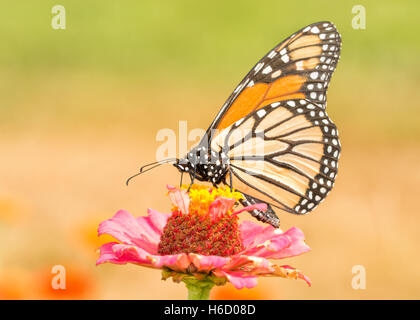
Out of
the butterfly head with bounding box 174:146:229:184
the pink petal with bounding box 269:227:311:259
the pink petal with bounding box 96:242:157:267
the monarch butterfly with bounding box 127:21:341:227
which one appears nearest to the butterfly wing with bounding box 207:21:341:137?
the monarch butterfly with bounding box 127:21:341:227

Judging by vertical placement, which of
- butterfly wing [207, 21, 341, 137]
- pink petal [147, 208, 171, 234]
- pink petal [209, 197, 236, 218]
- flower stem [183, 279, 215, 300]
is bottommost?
flower stem [183, 279, 215, 300]

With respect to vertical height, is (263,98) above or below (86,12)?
below

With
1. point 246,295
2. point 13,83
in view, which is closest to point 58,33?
point 13,83

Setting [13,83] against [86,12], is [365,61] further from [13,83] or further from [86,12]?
[13,83]

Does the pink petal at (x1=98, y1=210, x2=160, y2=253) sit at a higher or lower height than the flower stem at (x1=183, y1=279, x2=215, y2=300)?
higher

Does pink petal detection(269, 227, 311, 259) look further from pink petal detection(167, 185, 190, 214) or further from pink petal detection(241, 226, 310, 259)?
pink petal detection(167, 185, 190, 214)

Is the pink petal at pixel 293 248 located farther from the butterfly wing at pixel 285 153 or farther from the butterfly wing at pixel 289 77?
the butterfly wing at pixel 289 77
